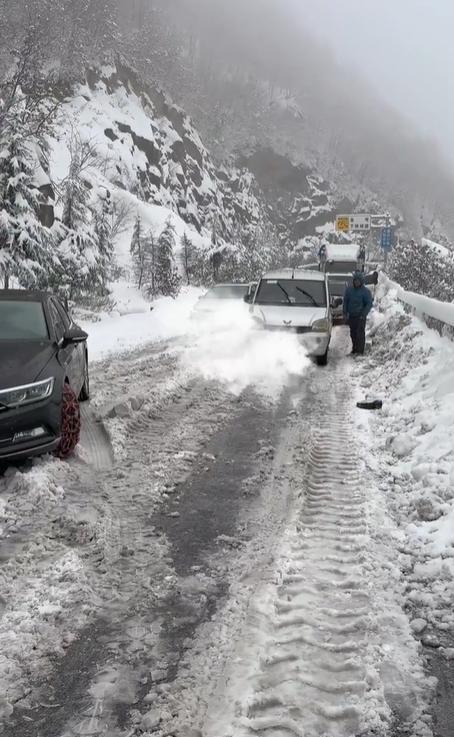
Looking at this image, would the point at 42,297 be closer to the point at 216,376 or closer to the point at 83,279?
the point at 216,376

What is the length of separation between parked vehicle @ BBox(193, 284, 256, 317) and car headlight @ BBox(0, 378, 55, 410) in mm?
11314

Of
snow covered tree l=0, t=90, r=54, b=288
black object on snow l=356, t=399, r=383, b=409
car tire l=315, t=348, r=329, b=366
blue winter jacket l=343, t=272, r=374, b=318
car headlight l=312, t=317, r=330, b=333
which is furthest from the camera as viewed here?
snow covered tree l=0, t=90, r=54, b=288

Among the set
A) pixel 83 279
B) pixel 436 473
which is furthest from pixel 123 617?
pixel 83 279

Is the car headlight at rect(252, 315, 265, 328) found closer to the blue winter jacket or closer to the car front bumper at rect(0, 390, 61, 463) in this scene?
the blue winter jacket

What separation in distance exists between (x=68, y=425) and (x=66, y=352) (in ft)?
3.59

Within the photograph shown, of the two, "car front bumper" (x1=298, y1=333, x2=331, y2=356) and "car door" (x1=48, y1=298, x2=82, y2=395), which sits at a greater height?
"car door" (x1=48, y1=298, x2=82, y2=395)

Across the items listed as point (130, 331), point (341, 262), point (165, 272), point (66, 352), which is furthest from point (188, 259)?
point (66, 352)

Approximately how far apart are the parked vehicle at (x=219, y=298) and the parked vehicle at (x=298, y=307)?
3092 mm

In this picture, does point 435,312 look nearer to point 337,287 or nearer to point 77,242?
point 337,287

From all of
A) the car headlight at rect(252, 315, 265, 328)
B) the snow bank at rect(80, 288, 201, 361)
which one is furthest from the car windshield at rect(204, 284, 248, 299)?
the car headlight at rect(252, 315, 265, 328)

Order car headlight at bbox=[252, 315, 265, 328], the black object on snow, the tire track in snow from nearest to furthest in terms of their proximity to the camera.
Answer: the tire track in snow, the black object on snow, car headlight at bbox=[252, 315, 265, 328]

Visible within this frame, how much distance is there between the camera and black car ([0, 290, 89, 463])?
4.56 m

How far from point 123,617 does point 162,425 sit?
12.2 ft

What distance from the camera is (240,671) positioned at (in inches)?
99.8
